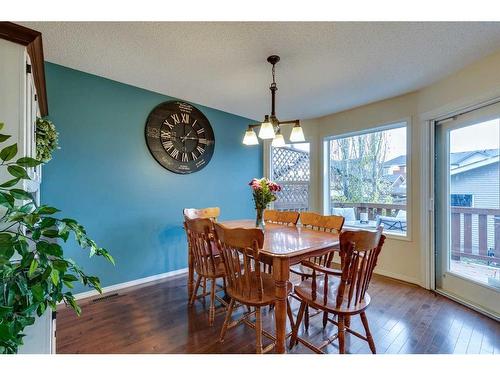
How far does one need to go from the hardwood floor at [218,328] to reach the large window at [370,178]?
1.12 metres

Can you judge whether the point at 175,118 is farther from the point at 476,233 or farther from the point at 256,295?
the point at 476,233

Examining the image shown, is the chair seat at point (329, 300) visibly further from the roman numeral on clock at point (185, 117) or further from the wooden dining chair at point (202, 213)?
the roman numeral on clock at point (185, 117)

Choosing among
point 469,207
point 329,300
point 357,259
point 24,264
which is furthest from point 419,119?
point 24,264

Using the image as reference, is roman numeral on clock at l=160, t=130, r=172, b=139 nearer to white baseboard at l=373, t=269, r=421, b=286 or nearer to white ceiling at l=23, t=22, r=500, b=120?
white ceiling at l=23, t=22, r=500, b=120

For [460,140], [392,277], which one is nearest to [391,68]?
[460,140]

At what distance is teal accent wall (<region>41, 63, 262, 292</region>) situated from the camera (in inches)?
95.7

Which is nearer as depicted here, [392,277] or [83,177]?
[83,177]

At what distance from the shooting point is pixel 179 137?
3248 mm

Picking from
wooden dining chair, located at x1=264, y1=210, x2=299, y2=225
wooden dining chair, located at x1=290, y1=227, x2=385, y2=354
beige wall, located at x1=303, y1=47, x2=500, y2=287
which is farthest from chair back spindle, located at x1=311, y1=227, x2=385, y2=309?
beige wall, located at x1=303, y1=47, x2=500, y2=287

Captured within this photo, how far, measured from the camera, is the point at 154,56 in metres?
2.20

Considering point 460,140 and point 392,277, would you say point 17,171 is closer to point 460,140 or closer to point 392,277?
point 460,140

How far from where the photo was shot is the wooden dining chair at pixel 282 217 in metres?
2.70
